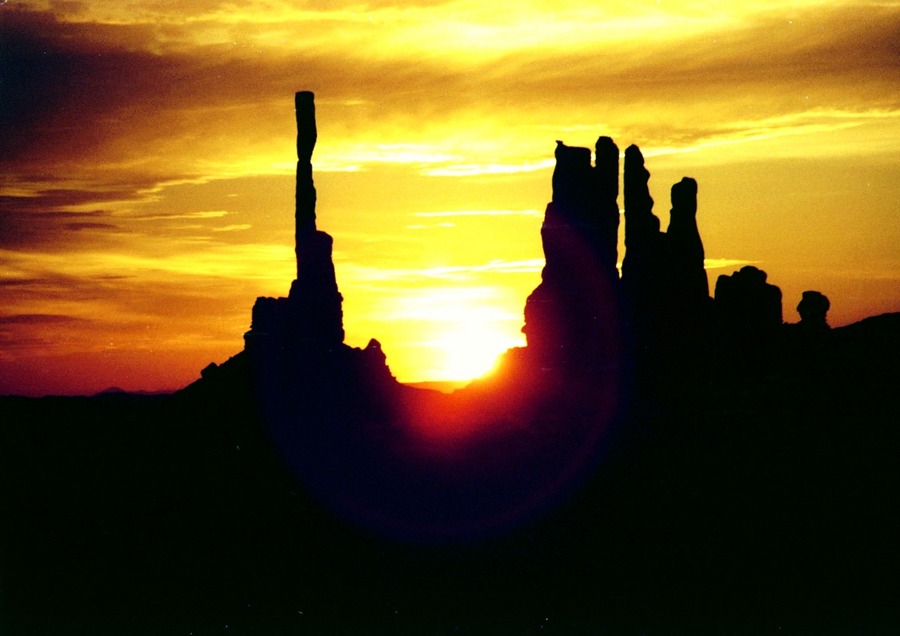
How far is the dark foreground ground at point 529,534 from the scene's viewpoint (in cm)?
11094

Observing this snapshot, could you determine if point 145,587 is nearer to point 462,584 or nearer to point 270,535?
point 270,535

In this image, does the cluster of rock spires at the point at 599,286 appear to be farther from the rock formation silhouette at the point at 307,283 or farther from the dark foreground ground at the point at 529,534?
the dark foreground ground at the point at 529,534

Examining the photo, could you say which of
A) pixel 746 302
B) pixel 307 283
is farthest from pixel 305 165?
pixel 746 302

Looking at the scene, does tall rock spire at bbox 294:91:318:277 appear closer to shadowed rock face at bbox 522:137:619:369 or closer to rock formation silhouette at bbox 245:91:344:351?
rock formation silhouette at bbox 245:91:344:351

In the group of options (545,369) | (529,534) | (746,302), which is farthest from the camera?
(746,302)

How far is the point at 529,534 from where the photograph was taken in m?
122

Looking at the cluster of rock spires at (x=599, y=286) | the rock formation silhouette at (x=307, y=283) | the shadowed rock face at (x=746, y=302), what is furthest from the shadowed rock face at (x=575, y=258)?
the rock formation silhouette at (x=307, y=283)

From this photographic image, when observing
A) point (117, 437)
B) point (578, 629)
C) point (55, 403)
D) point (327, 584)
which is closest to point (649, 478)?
point (578, 629)

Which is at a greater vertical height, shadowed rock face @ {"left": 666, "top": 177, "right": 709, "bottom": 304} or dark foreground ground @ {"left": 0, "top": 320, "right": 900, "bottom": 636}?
shadowed rock face @ {"left": 666, "top": 177, "right": 709, "bottom": 304}

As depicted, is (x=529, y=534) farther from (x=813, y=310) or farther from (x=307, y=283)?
(x=813, y=310)

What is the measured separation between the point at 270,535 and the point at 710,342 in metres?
52.4

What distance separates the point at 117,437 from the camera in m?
151

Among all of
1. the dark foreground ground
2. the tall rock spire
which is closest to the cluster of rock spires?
the tall rock spire

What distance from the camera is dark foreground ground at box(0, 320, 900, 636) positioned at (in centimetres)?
11094
